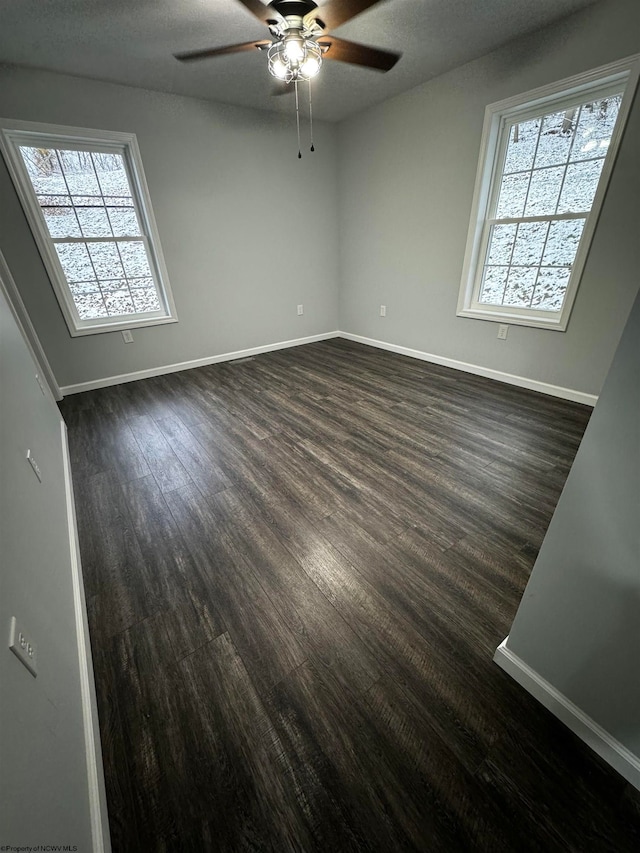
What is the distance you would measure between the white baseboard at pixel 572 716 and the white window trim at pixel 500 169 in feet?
9.10

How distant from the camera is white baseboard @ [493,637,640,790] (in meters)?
0.87

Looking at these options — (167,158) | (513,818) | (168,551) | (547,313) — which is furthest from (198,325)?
(513,818)

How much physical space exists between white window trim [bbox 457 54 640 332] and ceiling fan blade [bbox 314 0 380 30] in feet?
5.55

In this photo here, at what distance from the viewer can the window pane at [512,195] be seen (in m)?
2.90

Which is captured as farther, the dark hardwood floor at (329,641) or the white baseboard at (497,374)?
the white baseboard at (497,374)

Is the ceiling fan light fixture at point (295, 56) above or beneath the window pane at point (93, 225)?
above

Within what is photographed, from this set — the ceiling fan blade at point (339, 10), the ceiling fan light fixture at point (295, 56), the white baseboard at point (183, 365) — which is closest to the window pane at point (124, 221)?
Result: the white baseboard at point (183, 365)

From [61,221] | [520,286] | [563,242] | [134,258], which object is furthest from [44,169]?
[563,242]

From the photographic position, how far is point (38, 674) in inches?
30.4

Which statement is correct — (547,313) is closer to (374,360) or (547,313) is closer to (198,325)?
(374,360)

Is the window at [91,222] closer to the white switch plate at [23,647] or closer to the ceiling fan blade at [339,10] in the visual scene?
the ceiling fan blade at [339,10]

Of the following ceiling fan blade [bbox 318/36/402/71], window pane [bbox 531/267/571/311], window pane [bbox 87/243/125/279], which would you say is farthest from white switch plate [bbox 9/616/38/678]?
window pane [bbox 531/267/571/311]

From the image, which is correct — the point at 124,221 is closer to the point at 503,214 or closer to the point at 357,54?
the point at 357,54

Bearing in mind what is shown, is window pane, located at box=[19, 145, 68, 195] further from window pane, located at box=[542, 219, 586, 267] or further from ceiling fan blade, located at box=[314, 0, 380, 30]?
window pane, located at box=[542, 219, 586, 267]
